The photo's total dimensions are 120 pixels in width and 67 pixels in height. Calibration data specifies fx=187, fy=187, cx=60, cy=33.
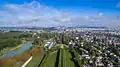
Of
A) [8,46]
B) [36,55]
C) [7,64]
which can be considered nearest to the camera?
[7,64]

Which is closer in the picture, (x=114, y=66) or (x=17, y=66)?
(x=17, y=66)

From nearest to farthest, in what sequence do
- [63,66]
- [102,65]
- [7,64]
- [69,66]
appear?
[7,64] → [63,66] → [69,66] → [102,65]

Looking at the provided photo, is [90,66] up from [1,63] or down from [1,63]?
down

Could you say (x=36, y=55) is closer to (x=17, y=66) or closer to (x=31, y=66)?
(x=31, y=66)

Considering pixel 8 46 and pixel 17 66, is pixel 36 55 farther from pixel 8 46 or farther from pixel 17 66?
pixel 8 46

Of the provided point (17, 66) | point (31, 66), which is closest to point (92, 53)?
point (31, 66)

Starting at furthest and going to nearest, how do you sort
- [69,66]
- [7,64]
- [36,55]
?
1. [36,55]
2. [69,66]
3. [7,64]

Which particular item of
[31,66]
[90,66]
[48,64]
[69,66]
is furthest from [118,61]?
[31,66]

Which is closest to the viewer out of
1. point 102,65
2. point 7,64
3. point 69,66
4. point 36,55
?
point 7,64

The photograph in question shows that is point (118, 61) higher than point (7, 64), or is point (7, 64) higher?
point (7, 64)
